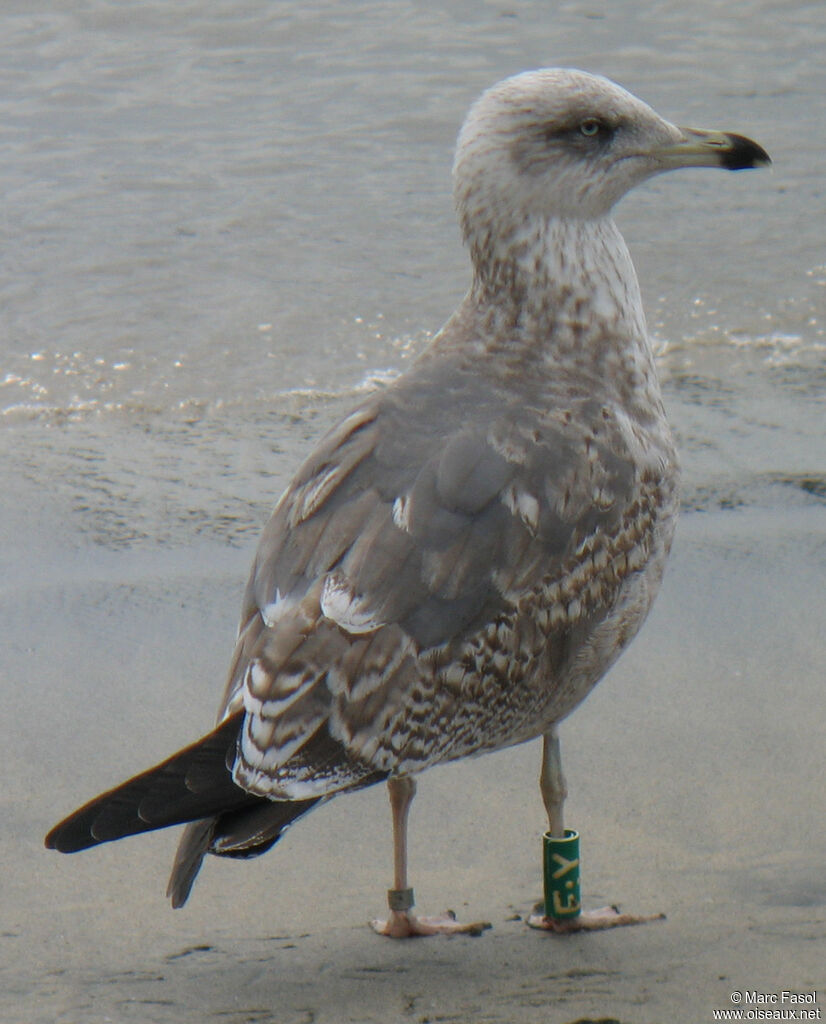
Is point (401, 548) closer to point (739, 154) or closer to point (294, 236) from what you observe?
point (739, 154)

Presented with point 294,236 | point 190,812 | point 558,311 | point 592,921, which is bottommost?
point 592,921

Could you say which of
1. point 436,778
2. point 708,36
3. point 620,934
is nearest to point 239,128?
point 708,36

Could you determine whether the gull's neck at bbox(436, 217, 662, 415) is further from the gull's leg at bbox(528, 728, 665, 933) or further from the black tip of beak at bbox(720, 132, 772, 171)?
the gull's leg at bbox(528, 728, 665, 933)

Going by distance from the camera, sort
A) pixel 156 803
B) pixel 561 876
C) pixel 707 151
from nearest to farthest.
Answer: pixel 156 803 < pixel 561 876 < pixel 707 151

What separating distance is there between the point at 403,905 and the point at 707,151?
1899 mm

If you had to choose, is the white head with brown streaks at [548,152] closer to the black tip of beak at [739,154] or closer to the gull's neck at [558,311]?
the gull's neck at [558,311]

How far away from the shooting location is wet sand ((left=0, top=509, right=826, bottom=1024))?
9.54 feet

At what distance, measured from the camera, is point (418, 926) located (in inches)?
125

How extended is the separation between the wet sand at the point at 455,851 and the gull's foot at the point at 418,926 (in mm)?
25

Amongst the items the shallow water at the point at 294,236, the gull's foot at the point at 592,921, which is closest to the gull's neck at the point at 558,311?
the gull's foot at the point at 592,921

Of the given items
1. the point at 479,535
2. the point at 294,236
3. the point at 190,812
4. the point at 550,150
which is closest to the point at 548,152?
the point at 550,150

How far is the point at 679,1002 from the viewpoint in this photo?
282cm

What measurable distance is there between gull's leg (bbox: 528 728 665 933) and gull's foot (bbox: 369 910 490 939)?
5.3 inches

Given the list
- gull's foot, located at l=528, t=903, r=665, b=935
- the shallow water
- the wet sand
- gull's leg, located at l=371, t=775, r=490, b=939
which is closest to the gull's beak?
the wet sand
